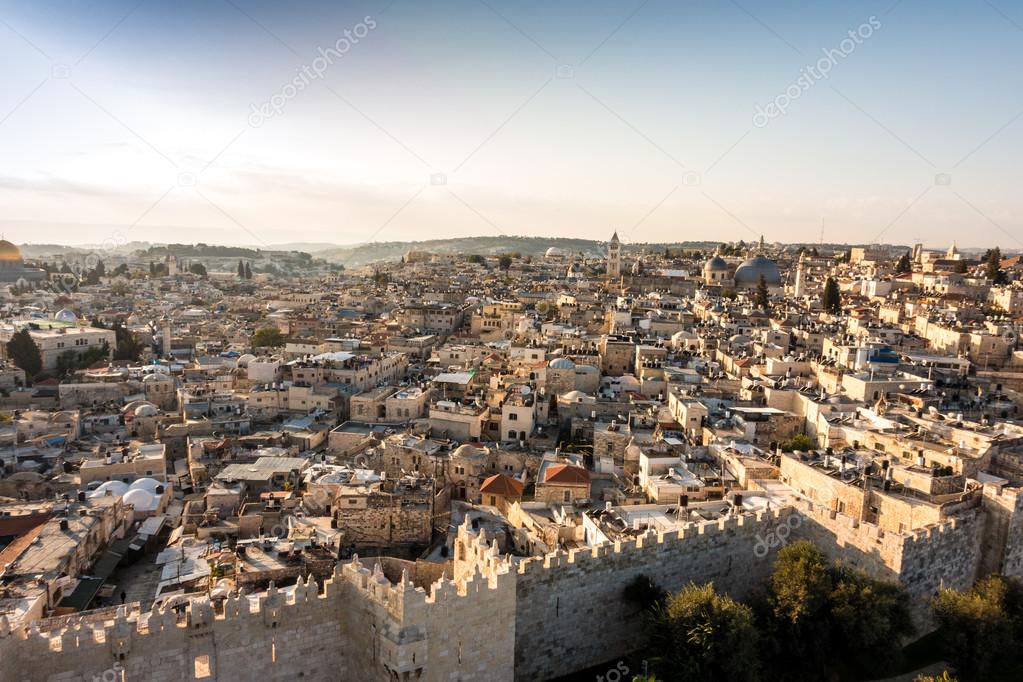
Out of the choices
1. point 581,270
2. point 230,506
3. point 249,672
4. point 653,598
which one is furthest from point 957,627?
point 581,270

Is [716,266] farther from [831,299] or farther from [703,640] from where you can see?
[703,640]

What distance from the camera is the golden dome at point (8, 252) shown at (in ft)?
342

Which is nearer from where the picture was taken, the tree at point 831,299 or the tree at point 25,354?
the tree at point 25,354

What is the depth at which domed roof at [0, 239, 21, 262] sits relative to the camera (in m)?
104

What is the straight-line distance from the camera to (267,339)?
51.2 m

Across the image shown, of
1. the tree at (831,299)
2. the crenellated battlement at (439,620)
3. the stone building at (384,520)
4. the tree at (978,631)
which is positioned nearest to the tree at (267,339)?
the stone building at (384,520)

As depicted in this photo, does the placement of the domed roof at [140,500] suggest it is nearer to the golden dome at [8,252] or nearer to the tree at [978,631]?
the tree at [978,631]

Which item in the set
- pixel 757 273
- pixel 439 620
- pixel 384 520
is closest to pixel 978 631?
pixel 439 620

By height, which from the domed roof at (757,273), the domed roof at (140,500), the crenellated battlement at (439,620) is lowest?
the domed roof at (140,500)

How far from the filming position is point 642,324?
46188 millimetres

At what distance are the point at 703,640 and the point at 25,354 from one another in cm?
4450

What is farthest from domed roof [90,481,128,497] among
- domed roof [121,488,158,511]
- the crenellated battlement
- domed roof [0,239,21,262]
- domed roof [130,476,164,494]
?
domed roof [0,239,21,262]

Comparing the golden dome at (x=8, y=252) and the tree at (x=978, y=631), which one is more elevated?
the golden dome at (x=8, y=252)

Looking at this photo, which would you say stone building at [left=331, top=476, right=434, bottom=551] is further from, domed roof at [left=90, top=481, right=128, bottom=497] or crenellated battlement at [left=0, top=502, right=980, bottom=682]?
domed roof at [left=90, top=481, right=128, bottom=497]
